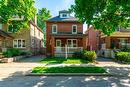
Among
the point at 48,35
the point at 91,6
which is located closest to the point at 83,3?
the point at 91,6

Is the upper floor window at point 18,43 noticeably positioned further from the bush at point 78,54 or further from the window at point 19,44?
the bush at point 78,54

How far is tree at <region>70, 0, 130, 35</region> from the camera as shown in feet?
75.0

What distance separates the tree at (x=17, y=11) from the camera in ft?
120

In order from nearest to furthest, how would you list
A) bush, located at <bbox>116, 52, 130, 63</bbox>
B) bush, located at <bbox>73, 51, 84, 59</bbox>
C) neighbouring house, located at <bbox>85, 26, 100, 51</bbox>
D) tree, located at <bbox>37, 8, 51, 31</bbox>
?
bush, located at <bbox>116, 52, 130, 63</bbox>, bush, located at <bbox>73, 51, 84, 59</bbox>, neighbouring house, located at <bbox>85, 26, 100, 51</bbox>, tree, located at <bbox>37, 8, 51, 31</bbox>

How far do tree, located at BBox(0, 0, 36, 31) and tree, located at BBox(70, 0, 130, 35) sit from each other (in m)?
14.6

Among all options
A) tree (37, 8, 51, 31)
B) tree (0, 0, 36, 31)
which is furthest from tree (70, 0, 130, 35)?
tree (37, 8, 51, 31)

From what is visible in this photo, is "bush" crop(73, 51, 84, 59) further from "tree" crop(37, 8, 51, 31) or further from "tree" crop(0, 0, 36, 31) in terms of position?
"tree" crop(37, 8, 51, 31)

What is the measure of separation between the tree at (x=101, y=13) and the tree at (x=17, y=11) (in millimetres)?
14613

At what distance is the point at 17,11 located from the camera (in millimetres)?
38094

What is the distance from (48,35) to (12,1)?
1081 cm

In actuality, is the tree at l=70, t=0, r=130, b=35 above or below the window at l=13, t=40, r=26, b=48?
above

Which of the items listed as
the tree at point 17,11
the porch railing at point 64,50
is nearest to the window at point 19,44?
the tree at point 17,11

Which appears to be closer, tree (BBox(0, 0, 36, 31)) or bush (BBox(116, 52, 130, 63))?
bush (BBox(116, 52, 130, 63))

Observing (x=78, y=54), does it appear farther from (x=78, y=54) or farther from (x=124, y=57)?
(x=124, y=57)
